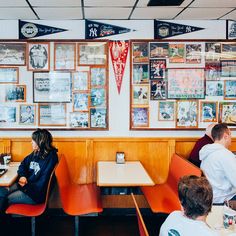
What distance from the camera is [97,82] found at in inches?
193

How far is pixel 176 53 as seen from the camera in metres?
4.93

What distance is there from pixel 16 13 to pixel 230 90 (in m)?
3.03

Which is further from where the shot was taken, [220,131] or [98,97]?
[98,97]

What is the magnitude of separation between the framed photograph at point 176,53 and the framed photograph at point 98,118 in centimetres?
117

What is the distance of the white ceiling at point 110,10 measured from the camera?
4020 mm

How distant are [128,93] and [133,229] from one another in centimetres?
179

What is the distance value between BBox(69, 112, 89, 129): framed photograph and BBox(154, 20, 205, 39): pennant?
57.1 inches

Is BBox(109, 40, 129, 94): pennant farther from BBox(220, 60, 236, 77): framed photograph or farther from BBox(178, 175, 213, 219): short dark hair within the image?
BBox(178, 175, 213, 219): short dark hair

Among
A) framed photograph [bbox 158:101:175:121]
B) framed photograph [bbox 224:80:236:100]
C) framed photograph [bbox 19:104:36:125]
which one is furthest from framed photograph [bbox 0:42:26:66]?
framed photograph [bbox 224:80:236:100]

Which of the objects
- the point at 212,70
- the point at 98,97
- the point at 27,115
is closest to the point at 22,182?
the point at 27,115

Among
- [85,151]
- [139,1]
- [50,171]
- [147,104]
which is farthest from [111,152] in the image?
[139,1]

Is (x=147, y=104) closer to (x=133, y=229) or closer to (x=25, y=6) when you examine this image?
(x=133, y=229)

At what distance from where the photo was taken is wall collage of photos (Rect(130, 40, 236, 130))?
4.92m

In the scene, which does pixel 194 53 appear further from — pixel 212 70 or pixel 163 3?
pixel 163 3
